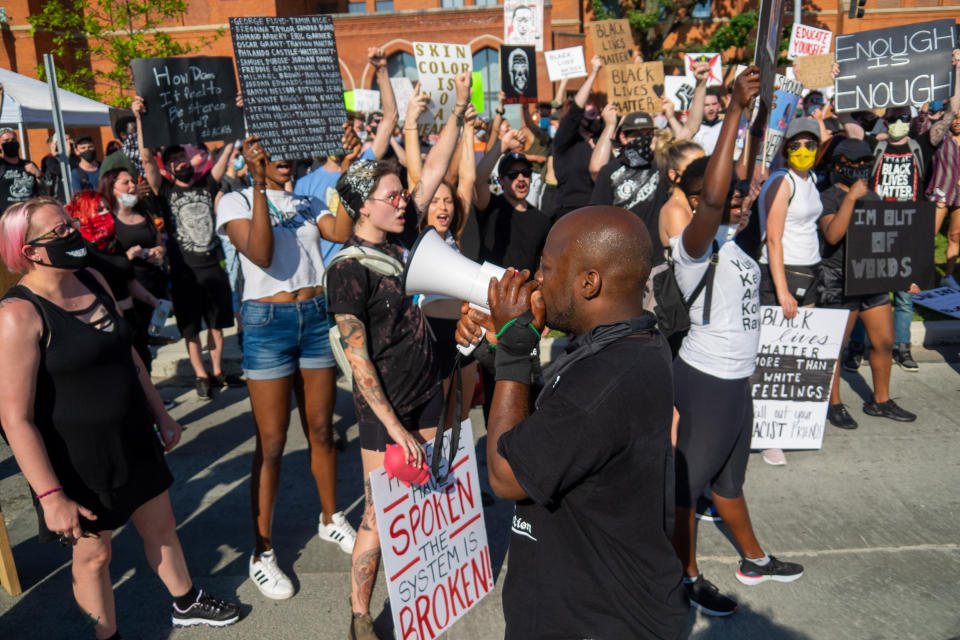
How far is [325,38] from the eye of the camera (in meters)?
4.25

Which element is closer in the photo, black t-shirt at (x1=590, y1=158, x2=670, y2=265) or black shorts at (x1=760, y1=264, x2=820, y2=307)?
black shorts at (x1=760, y1=264, x2=820, y2=307)

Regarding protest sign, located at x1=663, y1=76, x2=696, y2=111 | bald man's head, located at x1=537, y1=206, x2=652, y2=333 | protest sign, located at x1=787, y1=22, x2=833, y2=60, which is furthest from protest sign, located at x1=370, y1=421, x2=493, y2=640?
protest sign, located at x1=787, y1=22, x2=833, y2=60

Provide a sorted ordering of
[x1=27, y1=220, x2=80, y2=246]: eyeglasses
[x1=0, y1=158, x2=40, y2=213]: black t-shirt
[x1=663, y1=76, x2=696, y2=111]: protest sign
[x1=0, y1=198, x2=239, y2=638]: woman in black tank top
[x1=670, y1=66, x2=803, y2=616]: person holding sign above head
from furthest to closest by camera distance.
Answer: [x1=663, y1=76, x2=696, y2=111]: protest sign, [x1=0, y1=158, x2=40, y2=213]: black t-shirt, [x1=670, y1=66, x2=803, y2=616]: person holding sign above head, [x1=27, y1=220, x2=80, y2=246]: eyeglasses, [x1=0, y1=198, x2=239, y2=638]: woman in black tank top

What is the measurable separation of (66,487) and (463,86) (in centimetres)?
291

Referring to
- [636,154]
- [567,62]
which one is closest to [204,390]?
[636,154]

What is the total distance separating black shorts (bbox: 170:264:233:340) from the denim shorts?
3.16 m

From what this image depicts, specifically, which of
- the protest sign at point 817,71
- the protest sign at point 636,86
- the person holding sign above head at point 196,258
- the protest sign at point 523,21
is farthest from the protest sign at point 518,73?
the person holding sign above head at point 196,258

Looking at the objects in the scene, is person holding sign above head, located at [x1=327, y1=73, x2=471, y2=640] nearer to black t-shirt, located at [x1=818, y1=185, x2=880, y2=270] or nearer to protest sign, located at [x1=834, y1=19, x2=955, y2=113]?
black t-shirt, located at [x1=818, y1=185, x2=880, y2=270]

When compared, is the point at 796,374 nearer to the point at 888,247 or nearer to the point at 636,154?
the point at 888,247

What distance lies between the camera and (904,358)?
653 centimetres

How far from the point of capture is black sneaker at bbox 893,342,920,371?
21.2ft

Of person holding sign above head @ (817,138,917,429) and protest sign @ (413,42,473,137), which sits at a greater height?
protest sign @ (413,42,473,137)

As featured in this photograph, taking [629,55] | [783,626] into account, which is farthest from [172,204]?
[629,55]

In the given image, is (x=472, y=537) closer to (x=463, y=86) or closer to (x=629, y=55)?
(x=463, y=86)
